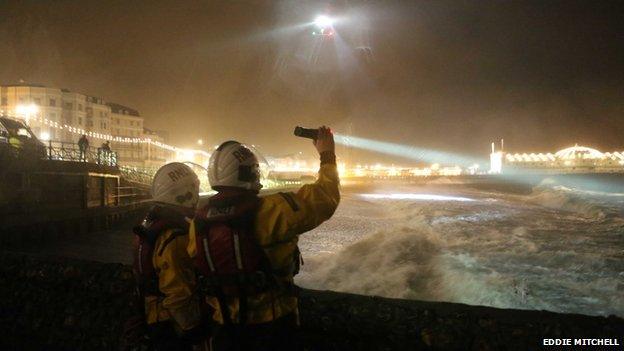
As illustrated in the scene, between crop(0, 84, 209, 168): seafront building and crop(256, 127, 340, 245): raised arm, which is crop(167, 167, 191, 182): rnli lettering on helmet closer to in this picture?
crop(256, 127, 340, 245): raised arm

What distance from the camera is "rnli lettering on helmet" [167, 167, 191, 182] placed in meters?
2.66

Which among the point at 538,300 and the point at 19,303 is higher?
the point at 19,303

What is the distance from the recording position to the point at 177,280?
212cm

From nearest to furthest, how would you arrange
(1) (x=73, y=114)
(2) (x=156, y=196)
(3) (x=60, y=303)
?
(2) (x=156, y=196) < (3) (x=60, y=303) < (1) (x=73, y=114)

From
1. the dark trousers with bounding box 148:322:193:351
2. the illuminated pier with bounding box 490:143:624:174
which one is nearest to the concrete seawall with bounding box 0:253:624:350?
the dark trousers with bounding box 148:322:193:351

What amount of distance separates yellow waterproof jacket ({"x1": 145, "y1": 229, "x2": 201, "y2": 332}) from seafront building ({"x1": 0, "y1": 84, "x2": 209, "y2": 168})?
43.3 metres

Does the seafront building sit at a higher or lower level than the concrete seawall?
higher

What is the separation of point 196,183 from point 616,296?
7.66 metres

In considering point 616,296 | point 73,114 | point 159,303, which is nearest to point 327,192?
point 159,303

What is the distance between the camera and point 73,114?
58.8m

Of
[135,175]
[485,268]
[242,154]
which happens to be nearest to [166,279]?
[242,154]

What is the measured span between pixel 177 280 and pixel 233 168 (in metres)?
0.69

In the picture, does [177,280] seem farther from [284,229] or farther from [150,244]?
[284,229]

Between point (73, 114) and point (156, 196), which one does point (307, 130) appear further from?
point (73, 114)
